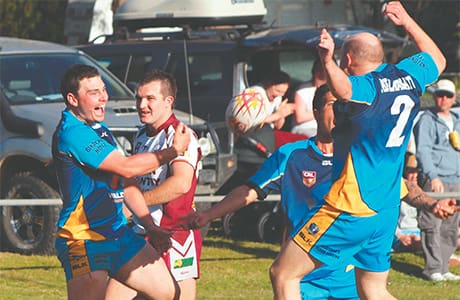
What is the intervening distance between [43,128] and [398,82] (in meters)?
6.41

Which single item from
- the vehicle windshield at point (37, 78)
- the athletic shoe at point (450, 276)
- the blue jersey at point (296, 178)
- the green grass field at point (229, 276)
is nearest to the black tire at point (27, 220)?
the green grass field at point (229, 276)

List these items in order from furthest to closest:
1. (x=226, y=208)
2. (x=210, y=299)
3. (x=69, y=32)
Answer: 1. (x=69, y=32)
2. (x=210, y=299)
3. (x=226, y=208)

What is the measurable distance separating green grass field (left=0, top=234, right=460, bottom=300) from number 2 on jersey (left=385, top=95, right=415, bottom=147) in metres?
4.07

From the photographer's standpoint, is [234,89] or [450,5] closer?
[234,89]

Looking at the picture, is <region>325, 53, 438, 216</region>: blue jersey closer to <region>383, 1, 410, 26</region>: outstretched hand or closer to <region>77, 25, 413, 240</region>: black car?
<region>383, 1, 410, 26</region>: outstretched hand

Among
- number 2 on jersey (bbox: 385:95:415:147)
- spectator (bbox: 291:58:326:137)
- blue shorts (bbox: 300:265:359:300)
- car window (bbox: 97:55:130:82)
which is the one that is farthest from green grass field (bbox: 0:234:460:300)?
number 2 on jersey (bbox: 385:95:415:147)

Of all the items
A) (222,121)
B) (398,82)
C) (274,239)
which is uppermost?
Answer: (398,82)

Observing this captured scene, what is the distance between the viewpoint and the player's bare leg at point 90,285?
6.91 meters

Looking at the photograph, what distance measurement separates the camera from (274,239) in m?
13.2

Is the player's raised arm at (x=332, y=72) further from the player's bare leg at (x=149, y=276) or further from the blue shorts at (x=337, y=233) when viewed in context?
the player's bare leg at (x=149, y=276)

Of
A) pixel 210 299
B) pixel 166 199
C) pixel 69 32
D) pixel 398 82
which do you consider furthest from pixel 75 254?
pixel 69 32

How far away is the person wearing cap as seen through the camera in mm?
11797

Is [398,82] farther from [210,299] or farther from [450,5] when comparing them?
[450,5]

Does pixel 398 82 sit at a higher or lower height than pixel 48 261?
higher
